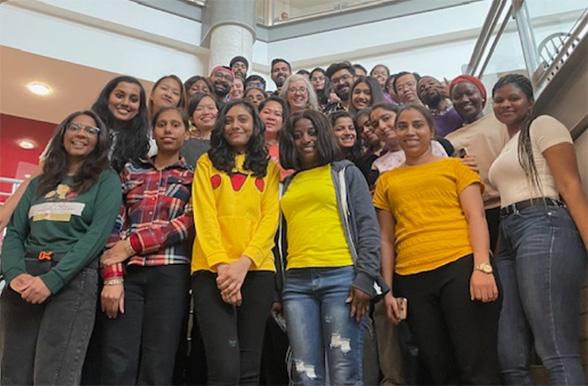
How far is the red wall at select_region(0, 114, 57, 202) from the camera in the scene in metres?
7.08

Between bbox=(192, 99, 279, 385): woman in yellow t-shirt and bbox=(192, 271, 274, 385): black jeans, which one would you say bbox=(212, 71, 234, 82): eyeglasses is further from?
bbox=(192, 271, 274, 385): black jeans

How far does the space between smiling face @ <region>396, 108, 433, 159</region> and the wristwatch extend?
1.82ft

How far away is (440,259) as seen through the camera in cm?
201

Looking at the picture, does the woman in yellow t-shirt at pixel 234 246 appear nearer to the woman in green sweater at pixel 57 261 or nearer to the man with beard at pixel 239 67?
the woman in green sweater at pixel 57 261

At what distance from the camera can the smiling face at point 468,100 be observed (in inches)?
123

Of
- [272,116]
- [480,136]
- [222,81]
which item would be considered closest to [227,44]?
[222,81]

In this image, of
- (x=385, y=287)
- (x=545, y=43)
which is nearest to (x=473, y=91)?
(x=545, y=43)

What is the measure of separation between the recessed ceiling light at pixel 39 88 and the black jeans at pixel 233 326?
5.61 m

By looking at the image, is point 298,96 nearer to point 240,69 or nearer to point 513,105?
point 513,105

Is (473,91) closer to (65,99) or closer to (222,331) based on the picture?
(222,331)

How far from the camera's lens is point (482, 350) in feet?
6.10

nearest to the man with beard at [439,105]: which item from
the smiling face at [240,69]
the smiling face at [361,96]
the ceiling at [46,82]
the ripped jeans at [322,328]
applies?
the smiling face at [361,96]

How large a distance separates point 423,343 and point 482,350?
0.69ft

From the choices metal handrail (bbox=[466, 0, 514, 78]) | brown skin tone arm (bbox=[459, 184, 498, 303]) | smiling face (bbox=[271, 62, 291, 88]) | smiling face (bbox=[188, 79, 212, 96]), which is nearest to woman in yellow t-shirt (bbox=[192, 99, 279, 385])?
brown skin tone arm (bbox=[459, 184, 498, 303])
